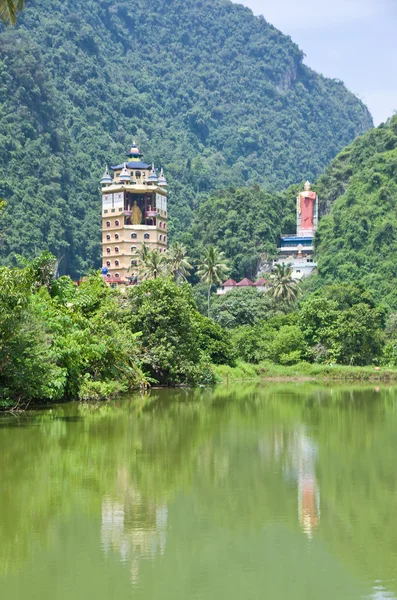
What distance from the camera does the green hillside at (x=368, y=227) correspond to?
94.4 m

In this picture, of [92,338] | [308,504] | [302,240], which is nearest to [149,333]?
[92,338]

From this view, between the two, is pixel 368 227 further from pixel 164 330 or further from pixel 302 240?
pixel 164 330

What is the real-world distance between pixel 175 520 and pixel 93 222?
114 m

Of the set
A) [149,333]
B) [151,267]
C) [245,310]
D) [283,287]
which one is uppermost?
[151,267]

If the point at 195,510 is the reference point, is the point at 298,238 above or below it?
above

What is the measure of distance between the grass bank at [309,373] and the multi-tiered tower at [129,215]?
49364 millimetres

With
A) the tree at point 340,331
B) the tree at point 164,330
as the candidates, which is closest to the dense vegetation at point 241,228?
the tree at point 340,331

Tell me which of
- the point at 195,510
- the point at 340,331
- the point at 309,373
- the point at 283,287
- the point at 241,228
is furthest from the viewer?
the point at 241,228

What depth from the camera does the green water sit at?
11.2 meters

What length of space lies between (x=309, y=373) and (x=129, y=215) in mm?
53332

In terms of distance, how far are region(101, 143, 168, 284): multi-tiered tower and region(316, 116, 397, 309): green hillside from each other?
17.7 m

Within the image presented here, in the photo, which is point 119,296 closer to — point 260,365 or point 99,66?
point 260,365

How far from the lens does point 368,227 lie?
100m

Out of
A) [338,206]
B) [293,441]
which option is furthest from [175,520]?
[338,206]
